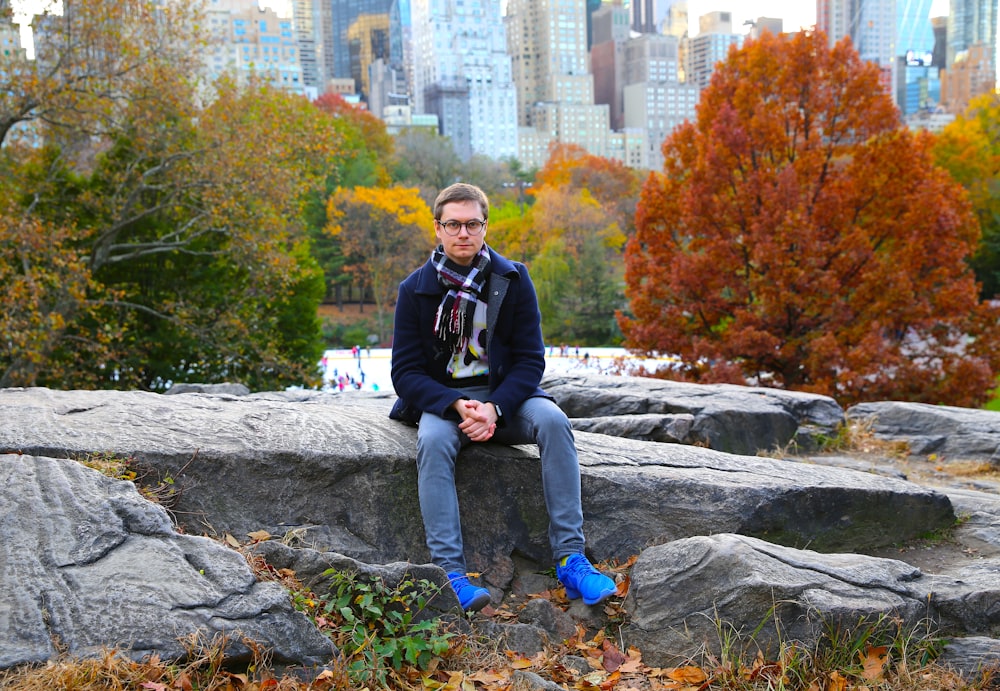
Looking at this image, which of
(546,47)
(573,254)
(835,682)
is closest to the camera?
(835,682)

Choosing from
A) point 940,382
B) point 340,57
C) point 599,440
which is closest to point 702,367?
point 940,382

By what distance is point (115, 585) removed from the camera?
9.94 ft

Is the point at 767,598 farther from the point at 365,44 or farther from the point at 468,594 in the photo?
the point at 365,44

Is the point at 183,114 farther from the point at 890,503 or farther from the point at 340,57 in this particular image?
the point at 340,57

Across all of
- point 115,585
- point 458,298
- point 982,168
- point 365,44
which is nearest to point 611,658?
point 458,298

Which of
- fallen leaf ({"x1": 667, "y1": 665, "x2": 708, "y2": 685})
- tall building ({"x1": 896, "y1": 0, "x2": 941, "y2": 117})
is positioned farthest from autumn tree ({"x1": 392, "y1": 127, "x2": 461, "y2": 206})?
tall building ({"x1": 896, "y1": 0, "x2": 941, "y2": 117})

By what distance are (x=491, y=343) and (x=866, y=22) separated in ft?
560

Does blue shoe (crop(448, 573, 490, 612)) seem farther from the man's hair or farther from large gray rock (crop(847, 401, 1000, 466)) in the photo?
large gray rock (crop(847, 401, 1000, 466))

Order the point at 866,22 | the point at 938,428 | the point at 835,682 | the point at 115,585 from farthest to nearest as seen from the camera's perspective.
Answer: the point at 866,22 → the point at 938,428 → the point at 835,682 → the point at 115,585

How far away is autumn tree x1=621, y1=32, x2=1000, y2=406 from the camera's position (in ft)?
34.9

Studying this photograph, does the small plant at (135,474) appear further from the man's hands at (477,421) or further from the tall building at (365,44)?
the tall building at (365,44)

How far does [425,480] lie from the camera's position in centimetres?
388

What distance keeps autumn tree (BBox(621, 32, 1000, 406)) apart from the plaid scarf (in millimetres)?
Answer: 6846

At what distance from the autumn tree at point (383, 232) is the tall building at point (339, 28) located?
463 feet
